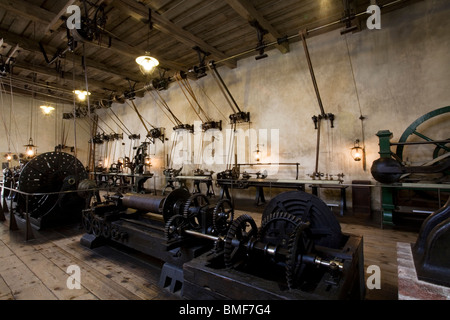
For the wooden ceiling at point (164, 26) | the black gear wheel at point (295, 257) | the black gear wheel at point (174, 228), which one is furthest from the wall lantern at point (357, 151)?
the black gear wheel at point (174, 228)

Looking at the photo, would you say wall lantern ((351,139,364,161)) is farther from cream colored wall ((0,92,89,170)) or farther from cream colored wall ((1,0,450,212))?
cream colored wall ((0,92,89,170))

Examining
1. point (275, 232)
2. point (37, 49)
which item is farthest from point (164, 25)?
point (275, 232)

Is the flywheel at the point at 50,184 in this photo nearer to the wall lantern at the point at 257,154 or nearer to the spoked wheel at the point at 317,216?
the spoked wheel at the point at 317,216

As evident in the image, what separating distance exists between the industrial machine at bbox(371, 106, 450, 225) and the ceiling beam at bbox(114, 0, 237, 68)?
14.7 ft

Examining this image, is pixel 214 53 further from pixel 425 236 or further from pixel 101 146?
pixel 101 146

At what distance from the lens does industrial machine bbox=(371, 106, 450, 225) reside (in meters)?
3.09

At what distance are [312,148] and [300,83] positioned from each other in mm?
1701

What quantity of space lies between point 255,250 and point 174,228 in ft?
2.33

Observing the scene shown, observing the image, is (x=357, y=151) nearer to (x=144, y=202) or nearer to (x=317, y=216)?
(x=317, y=216)

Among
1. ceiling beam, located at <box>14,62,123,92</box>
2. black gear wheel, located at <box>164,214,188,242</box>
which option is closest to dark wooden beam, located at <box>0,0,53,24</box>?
ceiling beam, located at <box>14,62,123,92</box>

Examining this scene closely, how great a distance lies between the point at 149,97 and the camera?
9531 millimetres

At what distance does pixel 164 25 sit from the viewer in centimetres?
466

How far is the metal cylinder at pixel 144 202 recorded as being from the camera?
227cm
